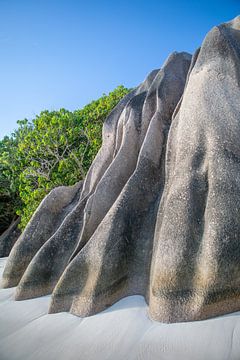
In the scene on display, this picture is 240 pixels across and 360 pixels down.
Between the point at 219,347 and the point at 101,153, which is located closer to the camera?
the point at 219,347

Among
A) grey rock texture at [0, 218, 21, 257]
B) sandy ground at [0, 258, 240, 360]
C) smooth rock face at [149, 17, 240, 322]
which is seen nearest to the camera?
sandy ground at [0, 258, 240, 360]

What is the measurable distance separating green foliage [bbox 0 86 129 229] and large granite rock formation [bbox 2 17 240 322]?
5235 mm

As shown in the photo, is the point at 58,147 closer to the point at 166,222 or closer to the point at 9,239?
the point at 9,239

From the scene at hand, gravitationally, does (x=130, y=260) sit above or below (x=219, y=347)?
above

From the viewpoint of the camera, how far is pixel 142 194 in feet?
12.8

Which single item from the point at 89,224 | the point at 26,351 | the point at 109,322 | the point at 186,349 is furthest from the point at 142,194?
the point at 26,351

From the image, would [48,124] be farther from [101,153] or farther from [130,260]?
[130,260]

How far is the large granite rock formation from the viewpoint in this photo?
103 inches

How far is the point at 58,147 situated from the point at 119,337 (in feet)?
30.8

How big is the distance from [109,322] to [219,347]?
3.99ft

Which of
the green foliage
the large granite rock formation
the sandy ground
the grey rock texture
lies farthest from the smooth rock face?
the grey rock texture

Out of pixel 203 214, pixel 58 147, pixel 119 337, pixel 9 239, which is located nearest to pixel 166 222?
pixel 203 214

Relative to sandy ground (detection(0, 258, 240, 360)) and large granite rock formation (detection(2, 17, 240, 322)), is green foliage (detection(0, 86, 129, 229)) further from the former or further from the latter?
sandy ground (detection(0, 258, 240, 360))

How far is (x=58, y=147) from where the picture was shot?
10.9 m
